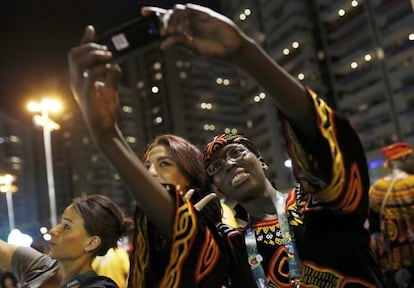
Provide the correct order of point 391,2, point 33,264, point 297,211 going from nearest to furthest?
point 297,211
point 33,264
point 391,2

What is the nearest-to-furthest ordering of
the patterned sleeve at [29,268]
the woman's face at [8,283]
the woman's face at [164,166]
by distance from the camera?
the woman's face at [164,166] < the patterned sleeve at [29,268] < the woman's face at [8,283]

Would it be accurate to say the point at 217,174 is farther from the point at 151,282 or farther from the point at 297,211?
the point at 151,282

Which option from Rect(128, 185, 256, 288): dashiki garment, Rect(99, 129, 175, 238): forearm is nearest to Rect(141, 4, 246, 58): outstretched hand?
Rect(99, 129, 175, 238): forearm

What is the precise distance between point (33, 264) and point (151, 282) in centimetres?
208

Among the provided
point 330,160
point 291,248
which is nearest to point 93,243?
point 291,248

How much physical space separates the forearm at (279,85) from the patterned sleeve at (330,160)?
2 cm

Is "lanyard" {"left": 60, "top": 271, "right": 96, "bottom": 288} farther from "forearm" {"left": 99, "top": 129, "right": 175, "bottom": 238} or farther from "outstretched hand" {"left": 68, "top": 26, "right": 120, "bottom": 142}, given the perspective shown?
"outstretched hand" {"left": 68, "top": 26, "right": 120, "bottom": 142}

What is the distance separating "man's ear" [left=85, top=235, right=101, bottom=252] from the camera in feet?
9.78

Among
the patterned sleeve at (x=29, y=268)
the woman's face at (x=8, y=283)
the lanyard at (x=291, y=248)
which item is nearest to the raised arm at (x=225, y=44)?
the lanyard at (x=291, y=248)

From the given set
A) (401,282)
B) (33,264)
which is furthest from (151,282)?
(401,282)

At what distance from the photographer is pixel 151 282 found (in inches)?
63.9

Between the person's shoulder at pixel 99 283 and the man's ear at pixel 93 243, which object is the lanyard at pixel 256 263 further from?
the man's ear at pixel 93 243

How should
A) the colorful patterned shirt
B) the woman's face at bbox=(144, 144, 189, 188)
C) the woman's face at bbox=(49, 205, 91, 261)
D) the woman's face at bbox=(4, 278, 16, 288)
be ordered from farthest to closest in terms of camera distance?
the woman's face at bbox=(4, 278, 16, 288)
the colorful patterned shirt
the woman's face at bbox=(49, 205, 91, 261)
the woman's face at bbox=(144, 144, 189, 188)

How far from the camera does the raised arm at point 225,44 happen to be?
1284 millimetres
